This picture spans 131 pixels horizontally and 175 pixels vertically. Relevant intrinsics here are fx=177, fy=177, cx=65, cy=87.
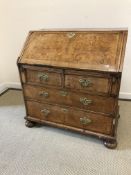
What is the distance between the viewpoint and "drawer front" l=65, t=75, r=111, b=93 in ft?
4.85

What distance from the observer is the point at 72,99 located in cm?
168

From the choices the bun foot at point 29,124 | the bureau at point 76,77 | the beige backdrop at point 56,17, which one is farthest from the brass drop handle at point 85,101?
the beige backdrop at point 56,17

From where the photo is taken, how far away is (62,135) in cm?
190

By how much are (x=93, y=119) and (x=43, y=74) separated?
64 centimetres

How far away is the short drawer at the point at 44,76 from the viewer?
164 cm

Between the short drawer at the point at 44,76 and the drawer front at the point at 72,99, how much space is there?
0.24 feet

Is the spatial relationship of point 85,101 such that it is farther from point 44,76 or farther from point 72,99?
point 44,76

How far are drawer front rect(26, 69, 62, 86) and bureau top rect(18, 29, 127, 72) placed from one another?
0.09m


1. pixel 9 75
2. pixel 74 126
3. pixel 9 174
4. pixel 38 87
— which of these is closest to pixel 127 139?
pixel 74 126

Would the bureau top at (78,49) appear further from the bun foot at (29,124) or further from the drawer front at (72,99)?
the bun foot at (29,124)

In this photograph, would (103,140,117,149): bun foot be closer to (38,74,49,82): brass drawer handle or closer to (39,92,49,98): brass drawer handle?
(39,92,49,98): brass drawer handle

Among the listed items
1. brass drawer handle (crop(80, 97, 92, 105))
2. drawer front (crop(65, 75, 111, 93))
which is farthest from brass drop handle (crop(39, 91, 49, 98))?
brass drawer handle (crop(80, 97, 92, 105))

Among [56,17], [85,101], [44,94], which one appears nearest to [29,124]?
[44,94]

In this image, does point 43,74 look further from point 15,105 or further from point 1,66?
point 1,66
